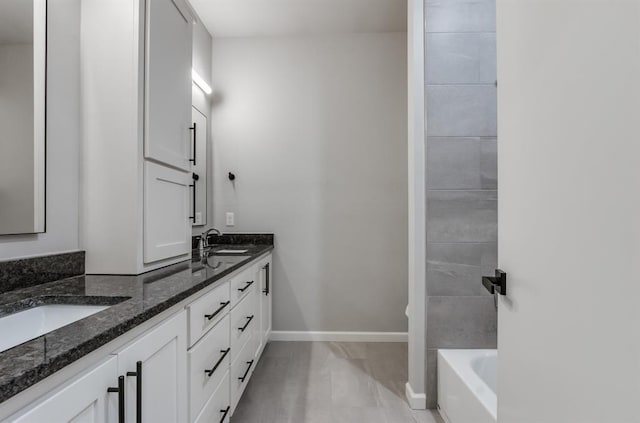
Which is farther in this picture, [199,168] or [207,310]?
[199,168]

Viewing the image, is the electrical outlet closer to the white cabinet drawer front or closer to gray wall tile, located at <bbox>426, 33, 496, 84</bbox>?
the white cabinet drawer front

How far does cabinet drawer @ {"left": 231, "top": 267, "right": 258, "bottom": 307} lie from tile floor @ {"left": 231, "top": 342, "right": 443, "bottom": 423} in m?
0.66

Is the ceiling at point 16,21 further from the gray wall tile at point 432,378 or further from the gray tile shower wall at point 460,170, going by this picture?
the gray wall tile at point 432,378

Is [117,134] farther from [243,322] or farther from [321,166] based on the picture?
[321,166]

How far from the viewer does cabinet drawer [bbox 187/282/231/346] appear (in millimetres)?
1186

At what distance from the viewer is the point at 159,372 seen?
38.0 inches

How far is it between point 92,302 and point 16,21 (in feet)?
3.45

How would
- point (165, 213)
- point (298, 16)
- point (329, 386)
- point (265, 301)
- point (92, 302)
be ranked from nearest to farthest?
point (92, 302) → point (165, 213) → point (329, 386) → point (265, 301) → point (298, 16)

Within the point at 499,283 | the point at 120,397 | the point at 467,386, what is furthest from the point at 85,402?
the point at 467,386

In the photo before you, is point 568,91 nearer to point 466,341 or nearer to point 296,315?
point 466,341

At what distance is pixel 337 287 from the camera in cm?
296

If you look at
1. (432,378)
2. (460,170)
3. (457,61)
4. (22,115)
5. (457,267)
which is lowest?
(432,378)

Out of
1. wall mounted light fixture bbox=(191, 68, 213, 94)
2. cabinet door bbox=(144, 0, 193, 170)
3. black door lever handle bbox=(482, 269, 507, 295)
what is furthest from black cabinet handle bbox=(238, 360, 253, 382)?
wall mounted light fixture bbox=(191, 68, 213, 94)

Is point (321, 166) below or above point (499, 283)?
above
